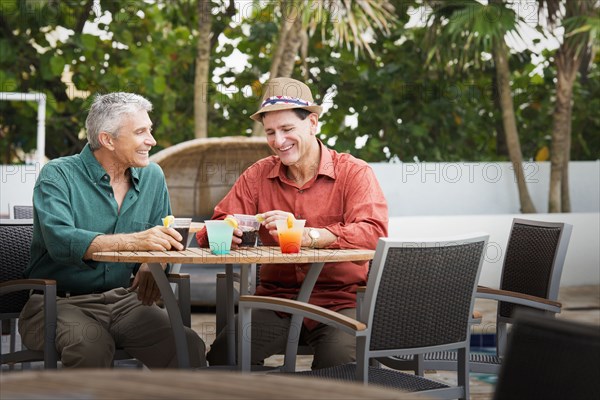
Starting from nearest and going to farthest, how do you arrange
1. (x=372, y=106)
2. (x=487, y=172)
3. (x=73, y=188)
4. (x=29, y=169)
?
(x=73, y=188)
(x=29, y=169)
(x=487, y=172)
(x=372, y=106)

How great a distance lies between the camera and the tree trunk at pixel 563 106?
28.6 ft

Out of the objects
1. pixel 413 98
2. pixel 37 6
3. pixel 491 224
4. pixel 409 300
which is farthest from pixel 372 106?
pixel 409 300

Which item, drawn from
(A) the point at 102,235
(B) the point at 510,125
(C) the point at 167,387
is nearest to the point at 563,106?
(B) the point at 510,125

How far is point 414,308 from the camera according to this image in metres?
2.45

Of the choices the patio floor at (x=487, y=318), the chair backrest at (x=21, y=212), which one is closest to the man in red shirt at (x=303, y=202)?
the patio floor at (x=487, y=318)

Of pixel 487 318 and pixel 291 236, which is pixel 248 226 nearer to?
pixel 291 236

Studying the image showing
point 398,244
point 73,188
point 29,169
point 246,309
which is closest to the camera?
point 398,244

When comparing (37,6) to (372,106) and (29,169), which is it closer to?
(29,169)

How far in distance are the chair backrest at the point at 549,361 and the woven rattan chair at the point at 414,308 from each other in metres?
1.04

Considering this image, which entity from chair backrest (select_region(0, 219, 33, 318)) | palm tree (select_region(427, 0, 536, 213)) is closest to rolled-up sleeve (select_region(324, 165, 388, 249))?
chair backrest (select_region(0, 219, 33, 318))

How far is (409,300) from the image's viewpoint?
244 centimetres

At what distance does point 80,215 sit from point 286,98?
736 mm

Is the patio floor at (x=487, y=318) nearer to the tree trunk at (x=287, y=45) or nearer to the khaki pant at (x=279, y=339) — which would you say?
the khaki pant at (x=279, y=339)

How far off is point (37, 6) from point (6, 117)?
104 cm
